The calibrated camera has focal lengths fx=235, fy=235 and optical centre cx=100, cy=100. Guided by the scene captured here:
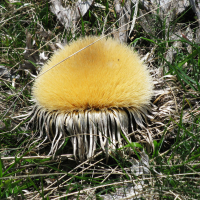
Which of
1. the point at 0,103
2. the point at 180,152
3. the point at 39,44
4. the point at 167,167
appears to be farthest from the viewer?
the point at 39,44

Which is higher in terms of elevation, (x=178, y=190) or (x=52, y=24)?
(x=52, y=24)

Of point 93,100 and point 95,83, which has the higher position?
point 95,83

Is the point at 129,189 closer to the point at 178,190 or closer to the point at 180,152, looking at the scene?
the point at 178,190

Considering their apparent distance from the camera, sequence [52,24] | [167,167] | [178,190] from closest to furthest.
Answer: [178,190] → [167,167] → [52,24]

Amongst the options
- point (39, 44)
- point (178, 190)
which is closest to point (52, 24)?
point (39, 44)
